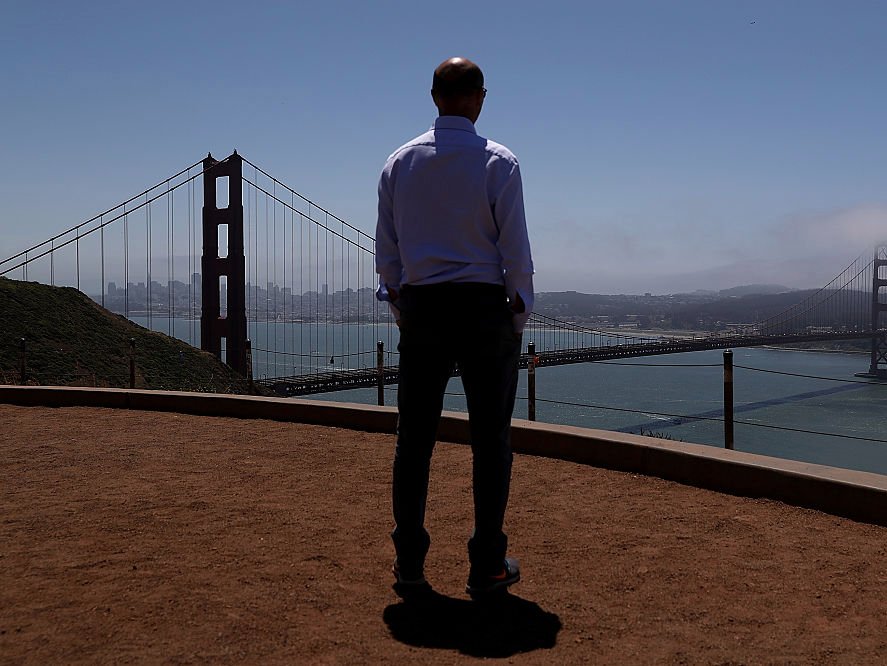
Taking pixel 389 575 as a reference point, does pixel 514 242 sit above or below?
above

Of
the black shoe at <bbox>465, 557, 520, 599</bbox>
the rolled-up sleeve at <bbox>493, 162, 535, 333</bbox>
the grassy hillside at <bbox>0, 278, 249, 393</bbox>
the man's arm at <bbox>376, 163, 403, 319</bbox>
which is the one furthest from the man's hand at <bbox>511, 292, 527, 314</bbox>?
the grassy hillside at <bbox>0, 278, 249, 393</bbox>

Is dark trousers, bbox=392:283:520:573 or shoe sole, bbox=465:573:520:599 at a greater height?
dark trousers, bbox=392:283:520:573

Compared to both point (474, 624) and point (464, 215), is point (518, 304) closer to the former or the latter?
point (464, 215)

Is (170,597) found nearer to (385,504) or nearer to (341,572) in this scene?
(341,572)

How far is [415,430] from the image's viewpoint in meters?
2.23

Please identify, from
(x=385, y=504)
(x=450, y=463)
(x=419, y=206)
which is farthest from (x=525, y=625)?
(x=450, y=463)

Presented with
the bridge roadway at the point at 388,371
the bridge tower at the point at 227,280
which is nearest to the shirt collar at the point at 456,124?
the bridge roadway at the point at 388,371

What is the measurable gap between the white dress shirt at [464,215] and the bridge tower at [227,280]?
26329mm

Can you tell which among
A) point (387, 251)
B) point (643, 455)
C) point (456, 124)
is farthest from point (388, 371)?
point (456, 124)

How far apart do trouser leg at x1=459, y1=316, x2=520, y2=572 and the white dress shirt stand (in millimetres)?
99

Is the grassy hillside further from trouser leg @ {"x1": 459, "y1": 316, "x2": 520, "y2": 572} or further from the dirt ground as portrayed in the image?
trouser leg @ {"x1": 459, "y1": 316, "x2": 520, "y2": 572}

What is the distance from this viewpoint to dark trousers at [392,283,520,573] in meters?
2.11

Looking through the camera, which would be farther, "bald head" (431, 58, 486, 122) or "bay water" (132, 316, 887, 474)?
"bay water" (132, 316, 887, 474)

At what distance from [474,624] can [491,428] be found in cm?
51
